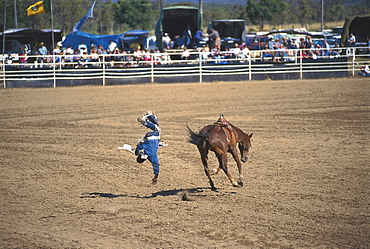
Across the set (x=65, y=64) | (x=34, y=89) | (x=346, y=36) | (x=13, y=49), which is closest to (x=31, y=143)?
(x=34, y=89)

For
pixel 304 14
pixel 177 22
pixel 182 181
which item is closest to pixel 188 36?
pixel 177 22

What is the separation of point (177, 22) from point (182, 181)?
22387 millimetres

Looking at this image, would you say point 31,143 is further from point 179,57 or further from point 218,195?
point 179,57

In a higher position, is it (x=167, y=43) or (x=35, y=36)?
(x=35, y=36)

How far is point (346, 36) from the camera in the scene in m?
26.6

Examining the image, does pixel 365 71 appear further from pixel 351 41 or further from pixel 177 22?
pixel 177 22

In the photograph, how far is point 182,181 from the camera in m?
7.52

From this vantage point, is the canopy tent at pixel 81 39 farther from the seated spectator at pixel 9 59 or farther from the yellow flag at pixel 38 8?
the seated spectator at pixel 9 59

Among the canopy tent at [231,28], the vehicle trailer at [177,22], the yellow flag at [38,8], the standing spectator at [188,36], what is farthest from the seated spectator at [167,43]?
the canopy tent at [231,28]

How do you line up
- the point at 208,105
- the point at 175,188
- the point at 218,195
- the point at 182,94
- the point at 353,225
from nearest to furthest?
the point at 353,225, the point at 218,195, the point at 175,188, the point at 208,105, the point at 182,94

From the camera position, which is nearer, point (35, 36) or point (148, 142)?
point (148, 142)

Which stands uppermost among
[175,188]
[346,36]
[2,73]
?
[346,36]

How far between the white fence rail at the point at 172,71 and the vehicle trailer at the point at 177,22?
4.31m

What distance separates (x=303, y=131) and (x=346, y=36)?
17.1 metres
